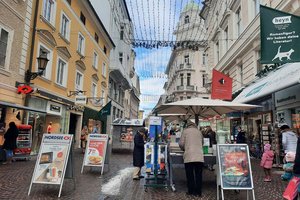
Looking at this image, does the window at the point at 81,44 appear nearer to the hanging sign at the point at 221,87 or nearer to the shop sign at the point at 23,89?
the shop sign at the point at 23,89

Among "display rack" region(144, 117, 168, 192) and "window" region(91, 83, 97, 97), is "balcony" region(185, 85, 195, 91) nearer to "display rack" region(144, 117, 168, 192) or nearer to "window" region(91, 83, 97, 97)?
"window" region(91, 83, 97, 97)

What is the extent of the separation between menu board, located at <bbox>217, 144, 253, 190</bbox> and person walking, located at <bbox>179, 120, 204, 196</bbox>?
575mm

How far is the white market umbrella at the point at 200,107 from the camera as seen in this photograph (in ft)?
24.3

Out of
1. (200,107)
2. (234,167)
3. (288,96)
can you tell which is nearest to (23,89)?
(200,107)

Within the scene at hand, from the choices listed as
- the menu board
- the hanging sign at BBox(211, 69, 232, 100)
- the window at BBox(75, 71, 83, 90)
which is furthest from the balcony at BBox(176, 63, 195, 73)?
the menu board

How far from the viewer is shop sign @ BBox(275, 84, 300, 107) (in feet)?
37.9

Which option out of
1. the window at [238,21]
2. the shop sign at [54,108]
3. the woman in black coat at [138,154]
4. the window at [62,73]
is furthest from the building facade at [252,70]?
the window at [62,73]

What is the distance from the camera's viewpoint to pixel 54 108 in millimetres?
16594

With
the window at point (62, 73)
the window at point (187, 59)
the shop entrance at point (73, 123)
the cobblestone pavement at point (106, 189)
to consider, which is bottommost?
the cobblestone pavement at point (106, 189)

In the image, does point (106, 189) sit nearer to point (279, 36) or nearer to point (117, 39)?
point (279, 36)

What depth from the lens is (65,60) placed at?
59.7 feet

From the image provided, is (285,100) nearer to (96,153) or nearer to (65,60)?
(96,153)

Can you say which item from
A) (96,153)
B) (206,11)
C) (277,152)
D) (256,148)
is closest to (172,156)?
(96,153)

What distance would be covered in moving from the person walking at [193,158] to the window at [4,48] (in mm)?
9196
